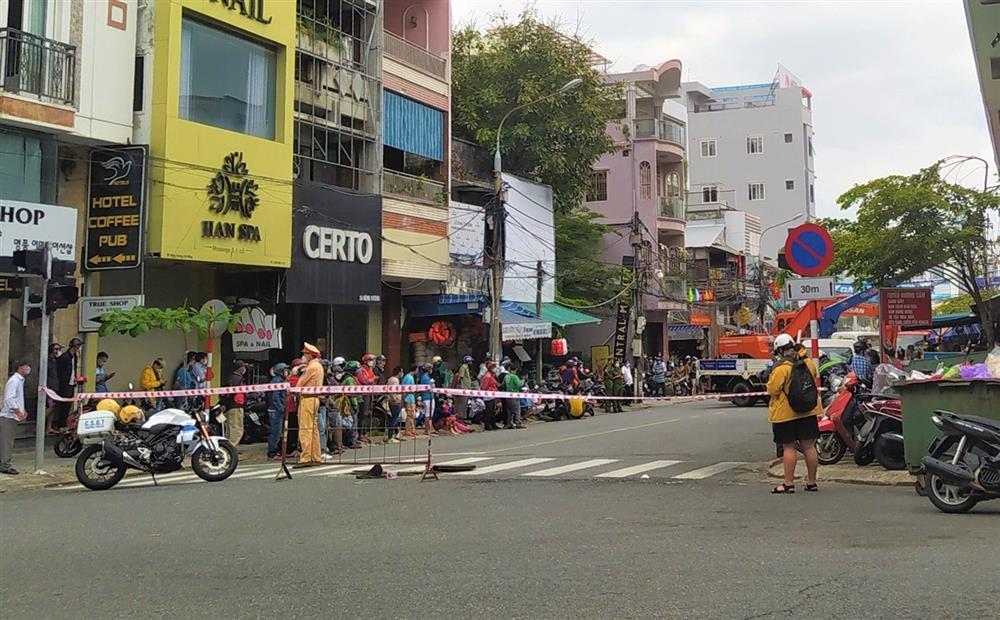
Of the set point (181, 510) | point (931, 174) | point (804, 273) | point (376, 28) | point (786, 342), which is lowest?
point (181, 510)

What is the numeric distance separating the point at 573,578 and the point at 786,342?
5.30 meters

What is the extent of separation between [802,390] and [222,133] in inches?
577

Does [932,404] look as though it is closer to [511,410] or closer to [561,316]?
[511,410]

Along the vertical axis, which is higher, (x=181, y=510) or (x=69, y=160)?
(x=69, y=160)

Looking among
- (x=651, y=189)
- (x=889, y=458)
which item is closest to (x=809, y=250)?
(x=889, y=458)

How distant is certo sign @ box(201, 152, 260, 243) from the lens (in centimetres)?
1986

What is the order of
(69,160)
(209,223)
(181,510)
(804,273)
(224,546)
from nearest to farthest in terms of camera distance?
(224,546) < (181,510) < (804,273) < (69,160) < (209,223)

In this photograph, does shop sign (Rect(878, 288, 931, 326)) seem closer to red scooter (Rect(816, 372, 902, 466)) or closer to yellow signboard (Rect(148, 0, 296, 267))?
red scooter (Rect(816, 372, 902, 466))

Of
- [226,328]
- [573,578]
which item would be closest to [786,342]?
[573,578]

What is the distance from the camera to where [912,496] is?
32.9ft

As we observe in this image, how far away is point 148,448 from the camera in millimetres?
12141

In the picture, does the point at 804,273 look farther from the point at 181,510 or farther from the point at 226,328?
the point at 226,328

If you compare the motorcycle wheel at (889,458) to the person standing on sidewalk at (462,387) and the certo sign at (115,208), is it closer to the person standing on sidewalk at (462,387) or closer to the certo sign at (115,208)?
the person standing on sidewalk at (462,387)

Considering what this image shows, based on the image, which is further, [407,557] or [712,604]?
[407,557]
